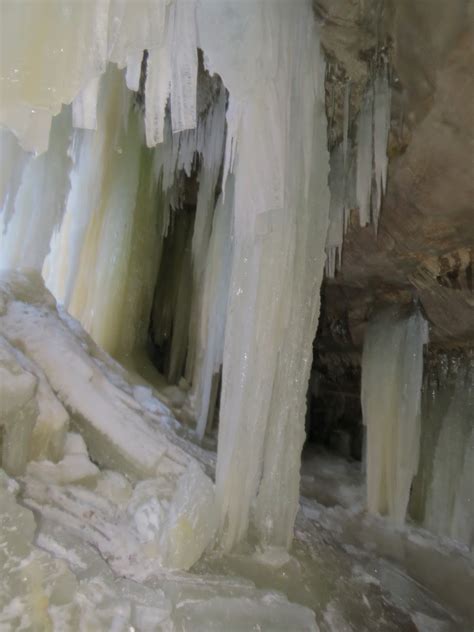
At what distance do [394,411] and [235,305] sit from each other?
3.59 m

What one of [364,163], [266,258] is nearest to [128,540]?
[266,258]

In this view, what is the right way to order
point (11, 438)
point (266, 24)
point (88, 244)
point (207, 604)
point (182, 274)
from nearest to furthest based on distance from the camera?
point (207, 604), point (11, 438), point (266, 24), point (88, 244), point (182, 274)

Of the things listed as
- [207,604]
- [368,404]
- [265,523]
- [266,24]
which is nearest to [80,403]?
[265,523]

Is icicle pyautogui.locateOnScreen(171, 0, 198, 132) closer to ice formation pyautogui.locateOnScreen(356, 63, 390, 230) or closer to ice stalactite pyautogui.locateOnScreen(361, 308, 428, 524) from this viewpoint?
ice formation pyautogui.locateOnScreen(356, 63, 390, 230)

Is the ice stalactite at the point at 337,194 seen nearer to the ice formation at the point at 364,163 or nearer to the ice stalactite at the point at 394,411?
the ice formation at the point at 364,163

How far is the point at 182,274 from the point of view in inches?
300

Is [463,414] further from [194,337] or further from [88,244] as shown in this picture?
[88,244]

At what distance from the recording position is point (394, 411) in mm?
6016

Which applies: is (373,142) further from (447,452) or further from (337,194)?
(447,452)

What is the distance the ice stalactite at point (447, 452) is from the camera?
6.10m

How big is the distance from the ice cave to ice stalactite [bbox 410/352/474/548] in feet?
0.10

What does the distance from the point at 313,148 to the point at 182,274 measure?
14.1 feet

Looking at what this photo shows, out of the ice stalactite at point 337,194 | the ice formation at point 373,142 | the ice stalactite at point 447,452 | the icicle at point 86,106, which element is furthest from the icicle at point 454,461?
the icicle at point 86,106

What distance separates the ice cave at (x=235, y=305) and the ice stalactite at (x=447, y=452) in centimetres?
3
